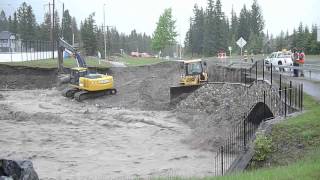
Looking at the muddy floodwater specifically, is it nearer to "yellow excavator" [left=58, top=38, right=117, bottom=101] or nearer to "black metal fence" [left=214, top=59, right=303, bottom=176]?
"black metal fence" [left=214, top=59, right=303, bottom=176]

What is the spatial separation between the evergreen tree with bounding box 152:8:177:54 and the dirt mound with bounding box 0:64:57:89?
44563mm

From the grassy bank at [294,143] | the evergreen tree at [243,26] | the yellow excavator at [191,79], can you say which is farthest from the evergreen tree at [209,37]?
the grassy bank at [294,143]

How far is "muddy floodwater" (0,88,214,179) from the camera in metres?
20.3

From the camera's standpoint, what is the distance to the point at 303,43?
253ft

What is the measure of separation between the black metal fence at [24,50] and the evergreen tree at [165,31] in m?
21.1

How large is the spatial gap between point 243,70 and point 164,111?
21.2ft

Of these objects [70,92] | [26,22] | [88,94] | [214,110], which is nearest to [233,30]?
[26,22]

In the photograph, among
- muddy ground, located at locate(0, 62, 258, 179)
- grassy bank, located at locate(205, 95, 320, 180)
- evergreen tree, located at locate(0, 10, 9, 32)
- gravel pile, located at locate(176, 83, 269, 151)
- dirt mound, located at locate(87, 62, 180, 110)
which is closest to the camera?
grassy bank, located at locate(205, 95, 320, 180)

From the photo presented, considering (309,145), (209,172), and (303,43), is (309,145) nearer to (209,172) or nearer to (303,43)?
(209,172)

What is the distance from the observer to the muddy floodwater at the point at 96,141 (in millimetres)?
20328

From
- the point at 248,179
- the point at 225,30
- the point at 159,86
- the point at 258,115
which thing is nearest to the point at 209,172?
the point at 258,115

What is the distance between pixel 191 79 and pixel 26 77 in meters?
25.0

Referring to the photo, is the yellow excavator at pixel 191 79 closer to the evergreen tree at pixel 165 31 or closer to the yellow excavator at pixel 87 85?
the yellow excavator at pixel 87 85

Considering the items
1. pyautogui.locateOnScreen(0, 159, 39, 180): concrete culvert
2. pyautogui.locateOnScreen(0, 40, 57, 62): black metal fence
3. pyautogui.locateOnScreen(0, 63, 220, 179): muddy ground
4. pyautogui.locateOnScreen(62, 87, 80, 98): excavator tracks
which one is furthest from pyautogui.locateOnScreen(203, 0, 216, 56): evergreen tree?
pyautogui.locateOnScreen(0, 159, 39, 180): concrete culvert
